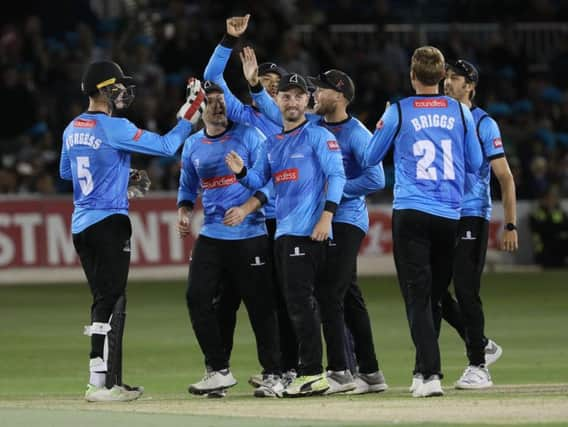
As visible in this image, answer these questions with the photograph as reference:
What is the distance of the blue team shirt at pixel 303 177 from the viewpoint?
11117mm

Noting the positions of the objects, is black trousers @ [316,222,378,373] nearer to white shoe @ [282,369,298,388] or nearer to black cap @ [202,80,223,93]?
white shoe @ [282,369,298,388]

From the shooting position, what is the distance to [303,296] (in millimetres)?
11094

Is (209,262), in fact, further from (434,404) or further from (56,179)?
(56,179)

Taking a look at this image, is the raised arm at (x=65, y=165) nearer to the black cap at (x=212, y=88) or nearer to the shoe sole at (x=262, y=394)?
the black cap at (x=212, y=88)

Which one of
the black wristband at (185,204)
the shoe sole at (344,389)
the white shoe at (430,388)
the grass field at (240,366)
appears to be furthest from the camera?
the black wristband at (185,204)

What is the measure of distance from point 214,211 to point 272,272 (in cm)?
65

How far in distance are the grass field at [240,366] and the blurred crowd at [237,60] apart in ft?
11.2

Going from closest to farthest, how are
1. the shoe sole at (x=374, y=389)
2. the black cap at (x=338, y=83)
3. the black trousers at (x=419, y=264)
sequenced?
the black trousers at (x=419, y=264), the shoe sole at (x=374, y=389), the black cap at (x=338, y=83)

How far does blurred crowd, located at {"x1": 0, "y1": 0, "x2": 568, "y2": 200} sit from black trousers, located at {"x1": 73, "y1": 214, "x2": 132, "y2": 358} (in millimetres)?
12949

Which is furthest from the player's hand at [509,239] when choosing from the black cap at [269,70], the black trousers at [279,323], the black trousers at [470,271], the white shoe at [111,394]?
the white shoe at [111,394]

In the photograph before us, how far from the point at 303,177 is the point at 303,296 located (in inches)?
34.7

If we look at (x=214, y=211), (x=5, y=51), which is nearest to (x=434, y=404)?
(x=214, y=211)

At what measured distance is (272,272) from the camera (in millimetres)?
11664

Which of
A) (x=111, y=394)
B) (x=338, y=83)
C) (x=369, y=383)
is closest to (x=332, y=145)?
(x=338, y=83)
